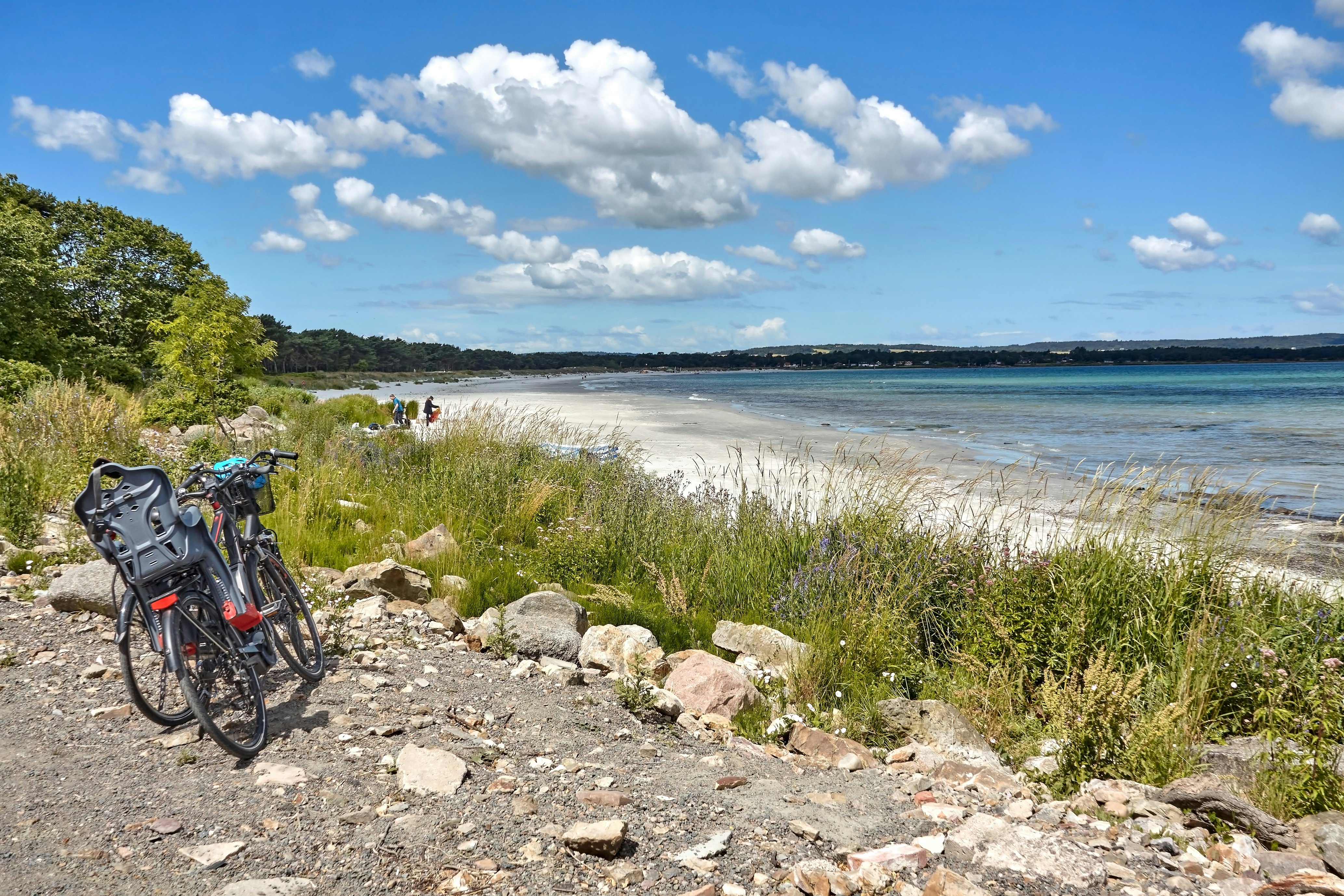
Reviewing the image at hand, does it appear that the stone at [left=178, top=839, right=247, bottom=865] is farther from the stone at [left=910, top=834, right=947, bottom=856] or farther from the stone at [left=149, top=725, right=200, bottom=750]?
the stone at [left=910, top=834, right=947, bottom=856]

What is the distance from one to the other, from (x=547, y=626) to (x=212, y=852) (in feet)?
11.3

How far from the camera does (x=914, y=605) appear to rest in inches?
287

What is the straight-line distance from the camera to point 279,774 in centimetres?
404

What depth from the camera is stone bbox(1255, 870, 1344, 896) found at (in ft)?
11.2

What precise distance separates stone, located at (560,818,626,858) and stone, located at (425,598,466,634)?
3.49 meters

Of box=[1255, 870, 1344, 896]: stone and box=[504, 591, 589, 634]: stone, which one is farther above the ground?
box=[504, 591, 589, 634]: stone

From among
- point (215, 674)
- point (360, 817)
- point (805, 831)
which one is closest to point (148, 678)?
point (215, 674)

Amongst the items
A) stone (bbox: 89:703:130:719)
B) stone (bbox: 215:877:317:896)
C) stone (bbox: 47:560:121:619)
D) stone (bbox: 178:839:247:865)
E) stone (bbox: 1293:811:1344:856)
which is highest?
stone (bbox: 47:560:121:619)

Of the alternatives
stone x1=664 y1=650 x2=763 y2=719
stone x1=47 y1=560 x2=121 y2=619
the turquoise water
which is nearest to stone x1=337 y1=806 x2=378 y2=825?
stone x1=664 y1=650 x2=763 y2=719

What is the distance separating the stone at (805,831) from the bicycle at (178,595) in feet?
9.31

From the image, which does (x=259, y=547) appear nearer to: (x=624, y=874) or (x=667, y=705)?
(x=667, y=705)

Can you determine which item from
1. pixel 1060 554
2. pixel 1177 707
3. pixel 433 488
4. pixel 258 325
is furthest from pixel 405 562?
pixel 258 325

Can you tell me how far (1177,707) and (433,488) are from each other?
29.3 feet

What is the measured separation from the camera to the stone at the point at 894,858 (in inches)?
140
